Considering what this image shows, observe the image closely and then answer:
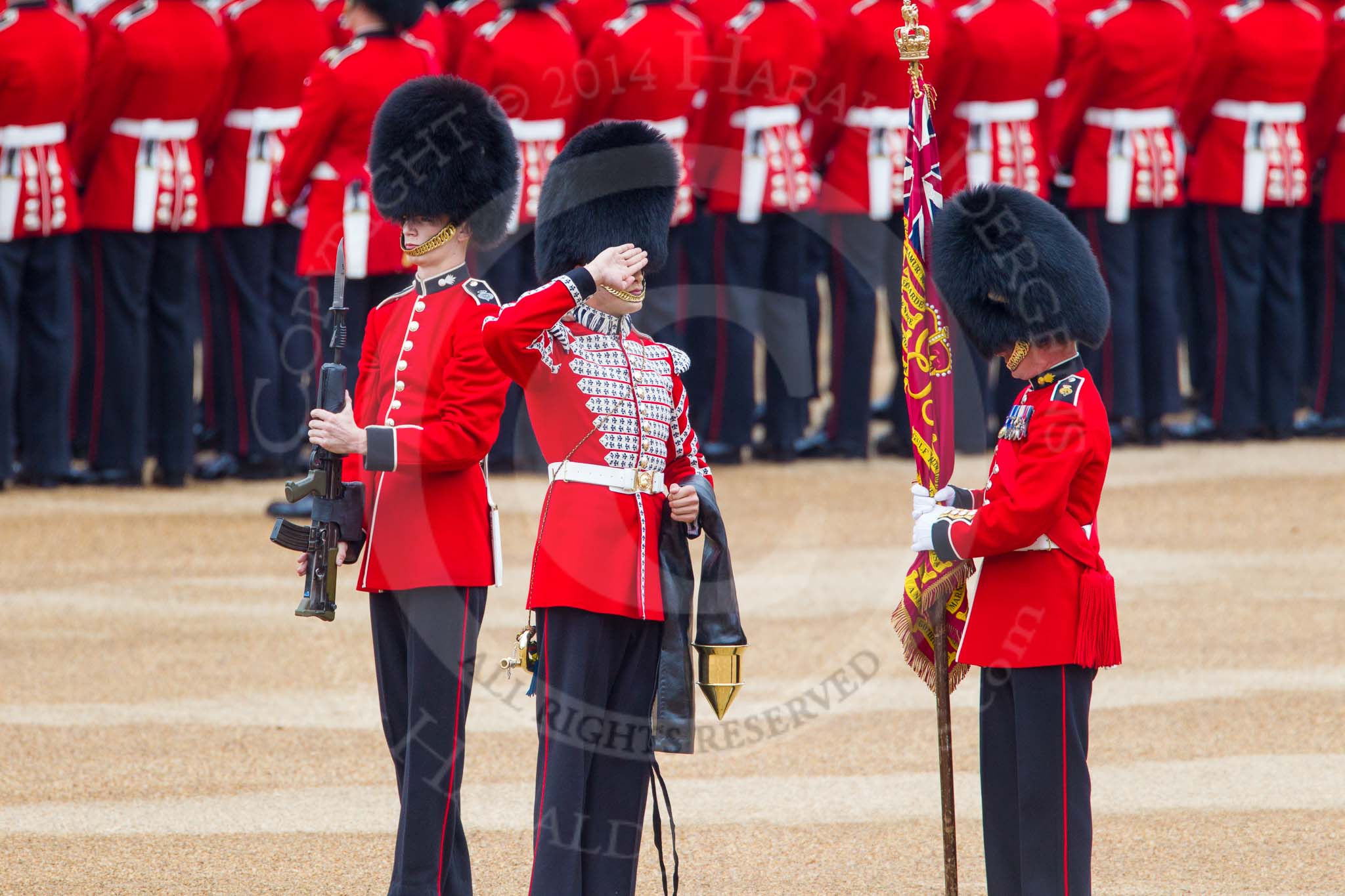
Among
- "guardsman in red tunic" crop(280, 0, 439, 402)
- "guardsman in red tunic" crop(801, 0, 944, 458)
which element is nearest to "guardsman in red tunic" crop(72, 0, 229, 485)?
"guardsman in red tunic" crop(280, 0, 439, 402)

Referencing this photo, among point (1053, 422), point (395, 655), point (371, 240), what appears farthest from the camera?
point (371, 240)

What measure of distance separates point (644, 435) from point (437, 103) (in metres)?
0.90

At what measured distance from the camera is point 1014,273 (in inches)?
143

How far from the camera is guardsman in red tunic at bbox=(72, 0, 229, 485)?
753 cm

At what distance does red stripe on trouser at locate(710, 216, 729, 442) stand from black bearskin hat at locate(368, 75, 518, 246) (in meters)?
4.29

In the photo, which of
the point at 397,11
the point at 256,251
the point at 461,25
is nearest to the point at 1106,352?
the point at 461,25

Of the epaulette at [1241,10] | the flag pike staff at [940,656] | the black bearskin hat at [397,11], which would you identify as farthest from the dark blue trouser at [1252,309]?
the flag pike staff at [940,656]

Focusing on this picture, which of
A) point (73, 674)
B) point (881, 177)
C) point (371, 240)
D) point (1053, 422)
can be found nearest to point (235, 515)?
point (371, 240)

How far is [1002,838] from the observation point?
3557 millimetres

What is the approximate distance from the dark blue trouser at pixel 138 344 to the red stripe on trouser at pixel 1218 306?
424cm

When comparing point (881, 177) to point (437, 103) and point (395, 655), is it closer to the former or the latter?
point (437, 103)

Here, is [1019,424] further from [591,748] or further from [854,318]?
[854,318]

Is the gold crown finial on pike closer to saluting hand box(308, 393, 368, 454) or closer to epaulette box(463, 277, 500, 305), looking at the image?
epaulette box(463, 277, 500, 305)

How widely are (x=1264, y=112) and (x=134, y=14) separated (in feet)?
14.9
